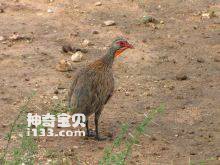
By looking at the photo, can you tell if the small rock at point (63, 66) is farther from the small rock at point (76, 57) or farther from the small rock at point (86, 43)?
the small rock at point (86, 43)

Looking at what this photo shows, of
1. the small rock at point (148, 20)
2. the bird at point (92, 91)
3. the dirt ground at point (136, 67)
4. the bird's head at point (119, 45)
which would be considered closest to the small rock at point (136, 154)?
the dirt ground at point (136, 67)

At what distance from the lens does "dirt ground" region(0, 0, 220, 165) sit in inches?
268

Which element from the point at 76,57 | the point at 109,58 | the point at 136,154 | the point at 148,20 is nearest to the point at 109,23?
the point at 148,20

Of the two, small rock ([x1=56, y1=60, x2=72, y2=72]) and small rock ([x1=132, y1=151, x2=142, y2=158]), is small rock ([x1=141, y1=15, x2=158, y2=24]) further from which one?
small rock ([x1=132, y1=151, x2=142, y2=158])

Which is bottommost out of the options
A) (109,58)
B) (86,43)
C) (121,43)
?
(86,43)

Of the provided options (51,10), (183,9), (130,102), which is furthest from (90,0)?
(130,102)

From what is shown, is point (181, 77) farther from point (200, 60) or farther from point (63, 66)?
point (63, 66)

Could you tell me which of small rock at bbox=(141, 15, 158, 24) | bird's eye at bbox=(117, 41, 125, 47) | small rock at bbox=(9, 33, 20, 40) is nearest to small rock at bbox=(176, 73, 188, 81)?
bird's eye at bbox=(117, 41, 125, 47)

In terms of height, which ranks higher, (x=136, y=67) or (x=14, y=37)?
(x=14, y=37)

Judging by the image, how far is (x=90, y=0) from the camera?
11.5 metres

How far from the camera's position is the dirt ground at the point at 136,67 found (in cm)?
680

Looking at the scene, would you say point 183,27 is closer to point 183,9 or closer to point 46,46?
point 183,9

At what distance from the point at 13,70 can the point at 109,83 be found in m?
2.20

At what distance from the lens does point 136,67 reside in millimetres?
8883
